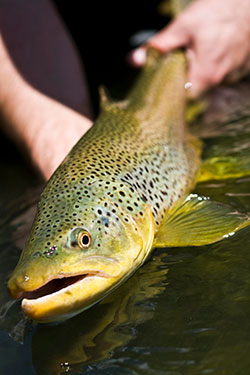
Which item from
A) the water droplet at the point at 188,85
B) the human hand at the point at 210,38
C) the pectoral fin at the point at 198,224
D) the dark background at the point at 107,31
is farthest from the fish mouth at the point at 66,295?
the dark background at the point at 107,31

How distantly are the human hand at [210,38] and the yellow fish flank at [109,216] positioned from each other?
1963 mm

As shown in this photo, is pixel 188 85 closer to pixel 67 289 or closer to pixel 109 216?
pixel 109 216

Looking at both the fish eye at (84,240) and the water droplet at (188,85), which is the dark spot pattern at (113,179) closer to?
the fish eye at (84,240)

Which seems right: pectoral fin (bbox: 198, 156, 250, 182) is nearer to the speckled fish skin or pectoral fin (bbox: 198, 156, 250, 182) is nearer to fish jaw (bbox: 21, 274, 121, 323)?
the speckled fish skin

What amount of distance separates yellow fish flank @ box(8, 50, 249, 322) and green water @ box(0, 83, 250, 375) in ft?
0.23

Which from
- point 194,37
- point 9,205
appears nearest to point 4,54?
point 9,205

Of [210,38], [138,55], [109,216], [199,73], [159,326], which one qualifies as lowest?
[199,73]

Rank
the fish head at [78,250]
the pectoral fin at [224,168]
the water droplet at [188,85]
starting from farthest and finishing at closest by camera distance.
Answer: the water droplet at [188,85] < the pectoral fin at [224,168] < the fish head at [78,250]

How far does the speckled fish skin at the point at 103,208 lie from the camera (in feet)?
6.52

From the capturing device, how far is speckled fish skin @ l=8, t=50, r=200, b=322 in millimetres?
1986

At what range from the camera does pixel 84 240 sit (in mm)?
2174

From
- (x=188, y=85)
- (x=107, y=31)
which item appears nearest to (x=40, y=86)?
(x=188, y=85)

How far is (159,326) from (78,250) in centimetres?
45

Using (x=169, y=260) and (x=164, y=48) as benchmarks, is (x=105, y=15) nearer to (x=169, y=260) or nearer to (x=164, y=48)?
(x=164, y=48)
